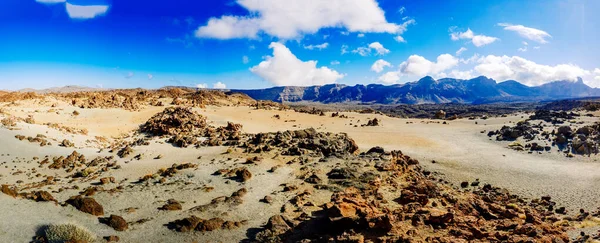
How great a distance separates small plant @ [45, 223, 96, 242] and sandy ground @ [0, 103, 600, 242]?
0.58m

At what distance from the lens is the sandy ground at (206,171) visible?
42.8 ft

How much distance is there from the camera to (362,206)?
11703mm

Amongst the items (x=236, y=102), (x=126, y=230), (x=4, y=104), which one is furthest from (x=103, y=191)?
(x=236, y=102)

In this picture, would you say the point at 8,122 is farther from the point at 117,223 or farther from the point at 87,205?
the point at 117,223

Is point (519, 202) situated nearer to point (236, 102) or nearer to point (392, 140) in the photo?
point (392, 140)

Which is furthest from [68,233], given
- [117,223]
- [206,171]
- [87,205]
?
[206,171]

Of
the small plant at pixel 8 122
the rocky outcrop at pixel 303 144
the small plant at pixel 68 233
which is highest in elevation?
the small plant at pixel 8 122

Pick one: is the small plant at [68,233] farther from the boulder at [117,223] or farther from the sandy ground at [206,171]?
the boulder at [117,223]

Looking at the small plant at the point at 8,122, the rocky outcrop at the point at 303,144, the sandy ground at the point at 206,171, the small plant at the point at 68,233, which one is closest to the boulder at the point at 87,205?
the sandy ground at the point at 206,171

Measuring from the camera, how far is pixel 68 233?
11.5m

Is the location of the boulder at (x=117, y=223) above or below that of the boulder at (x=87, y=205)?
below

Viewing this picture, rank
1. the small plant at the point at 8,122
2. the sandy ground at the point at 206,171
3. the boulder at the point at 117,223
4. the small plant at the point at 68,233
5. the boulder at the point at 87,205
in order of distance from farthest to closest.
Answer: the small plant at the point at 8,122 → the boulder at the point at 87,205 → the sandy ground at the point at 206,171 → the boulder at the point at 117,223 → the small plant at the point at 68,233

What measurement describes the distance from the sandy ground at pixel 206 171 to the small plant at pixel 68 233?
0.58 meters

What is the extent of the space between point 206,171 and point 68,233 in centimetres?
774
